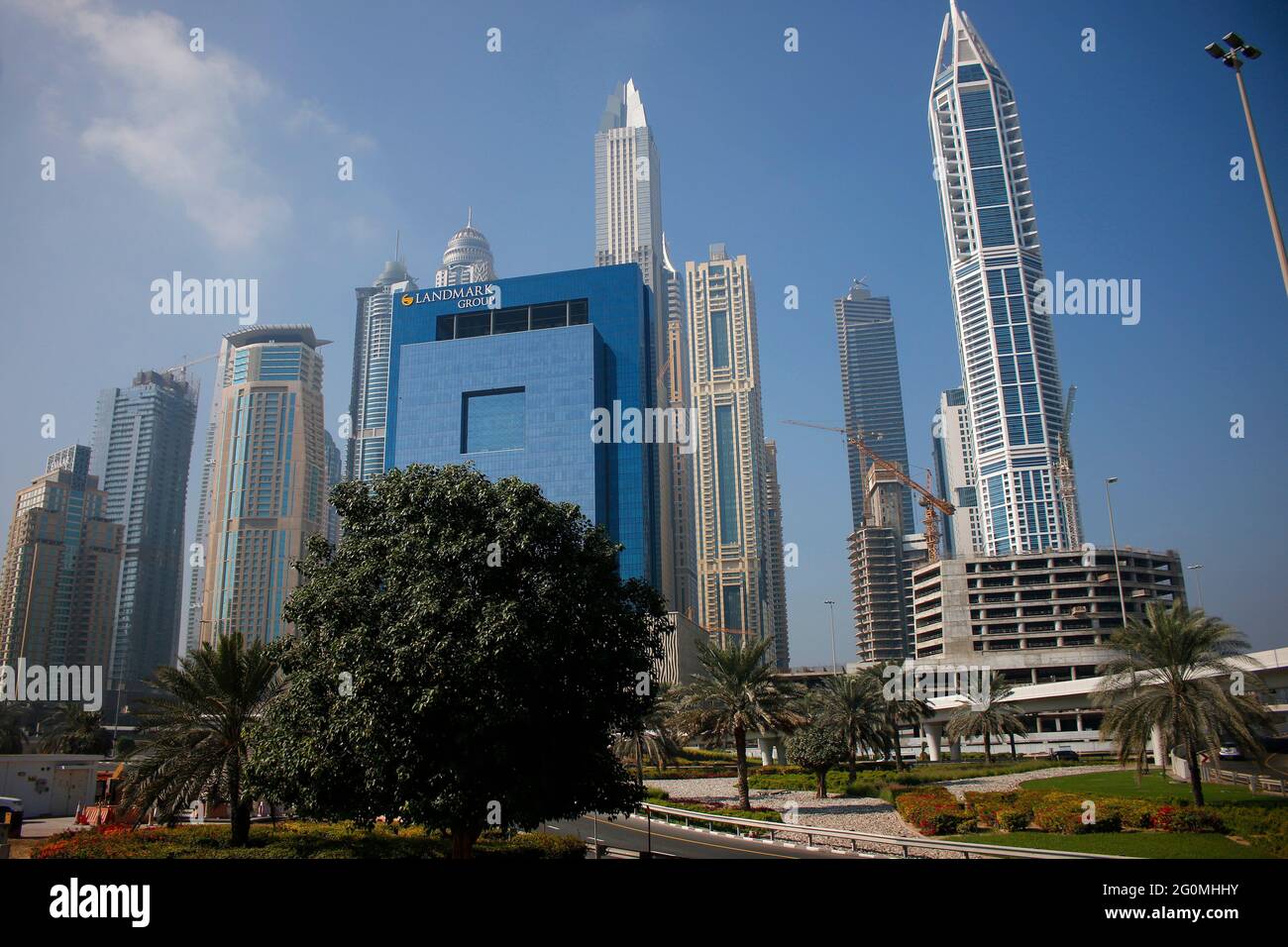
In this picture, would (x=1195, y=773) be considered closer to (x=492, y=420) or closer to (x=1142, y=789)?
(x=1142, y=789)

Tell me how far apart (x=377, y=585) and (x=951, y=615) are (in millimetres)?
131819

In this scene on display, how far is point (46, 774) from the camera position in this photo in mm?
49094

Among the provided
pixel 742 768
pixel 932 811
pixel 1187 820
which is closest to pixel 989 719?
pixel 742 768

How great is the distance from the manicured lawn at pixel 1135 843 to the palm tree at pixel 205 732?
25.4m

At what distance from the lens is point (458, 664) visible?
67.0 feet

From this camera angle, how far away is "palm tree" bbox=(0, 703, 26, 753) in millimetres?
69625

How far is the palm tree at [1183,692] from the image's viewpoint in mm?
32812

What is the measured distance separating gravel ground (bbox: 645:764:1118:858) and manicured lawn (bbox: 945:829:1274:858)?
123 inches

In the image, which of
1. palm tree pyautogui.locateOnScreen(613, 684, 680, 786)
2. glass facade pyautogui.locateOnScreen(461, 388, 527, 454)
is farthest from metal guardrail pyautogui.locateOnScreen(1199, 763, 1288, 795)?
glass facade pyautogui.locateOnScreen(461, 388, 527, 454)

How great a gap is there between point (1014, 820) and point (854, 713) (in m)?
18.1

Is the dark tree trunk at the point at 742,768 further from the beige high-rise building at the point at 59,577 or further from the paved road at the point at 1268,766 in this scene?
the beige high-rise building at the point at 59,577

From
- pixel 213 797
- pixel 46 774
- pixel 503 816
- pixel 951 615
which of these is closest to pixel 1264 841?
pixel 503 816

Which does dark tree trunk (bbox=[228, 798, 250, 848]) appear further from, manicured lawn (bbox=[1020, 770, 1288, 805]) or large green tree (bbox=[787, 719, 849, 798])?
manicured lawn (bbox=[1020, 770, 1288, 805])
